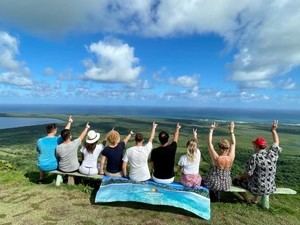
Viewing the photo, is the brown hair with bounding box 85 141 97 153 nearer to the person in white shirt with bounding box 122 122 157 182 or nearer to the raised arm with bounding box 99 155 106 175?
the raised arm with bounding box 99 155 106 175

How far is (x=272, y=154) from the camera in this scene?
27.2 feet

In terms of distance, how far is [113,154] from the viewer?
8922 mm

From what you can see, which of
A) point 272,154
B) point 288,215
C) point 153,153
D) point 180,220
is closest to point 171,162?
point 153,153

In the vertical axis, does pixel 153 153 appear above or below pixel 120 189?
above

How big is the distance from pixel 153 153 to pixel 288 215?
3.93m

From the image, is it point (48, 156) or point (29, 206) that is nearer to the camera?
point (29, 206)

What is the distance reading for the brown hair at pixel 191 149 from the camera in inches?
327

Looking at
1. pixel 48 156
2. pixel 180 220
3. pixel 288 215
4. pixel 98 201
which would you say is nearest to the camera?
pixel 180 220

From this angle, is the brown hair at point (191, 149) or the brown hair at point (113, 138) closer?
the brown hair at point (191, 149)

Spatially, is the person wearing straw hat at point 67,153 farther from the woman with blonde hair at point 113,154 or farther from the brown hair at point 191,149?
the brown hair at point 191,149

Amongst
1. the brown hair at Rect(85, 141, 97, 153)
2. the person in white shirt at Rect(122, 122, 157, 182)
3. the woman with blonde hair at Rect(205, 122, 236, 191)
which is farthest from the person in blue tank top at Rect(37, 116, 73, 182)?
the woman with blonde hair at Rect(205, 122, 236, 191)

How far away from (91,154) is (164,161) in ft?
7.56

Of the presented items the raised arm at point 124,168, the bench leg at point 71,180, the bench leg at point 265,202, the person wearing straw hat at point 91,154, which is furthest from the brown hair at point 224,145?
the bench leg at point 71,180

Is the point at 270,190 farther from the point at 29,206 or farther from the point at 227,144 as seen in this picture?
the point at 29,206
